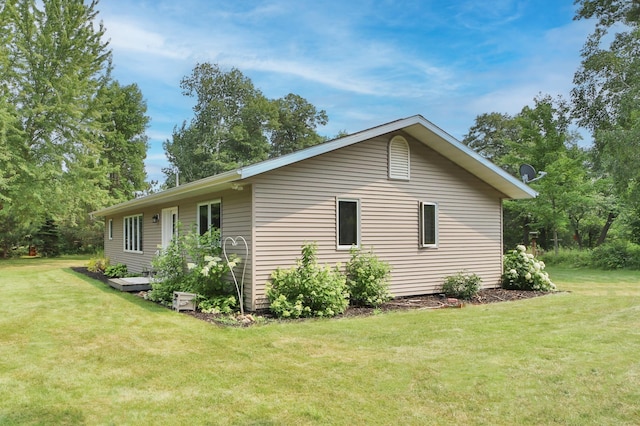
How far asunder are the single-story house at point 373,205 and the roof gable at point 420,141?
2cm

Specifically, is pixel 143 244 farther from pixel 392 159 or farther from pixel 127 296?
pixel 392 159

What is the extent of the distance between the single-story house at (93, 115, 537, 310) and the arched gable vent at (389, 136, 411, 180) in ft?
0.07

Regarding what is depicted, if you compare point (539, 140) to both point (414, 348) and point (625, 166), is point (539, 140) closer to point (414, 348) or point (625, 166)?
point (625, 166)

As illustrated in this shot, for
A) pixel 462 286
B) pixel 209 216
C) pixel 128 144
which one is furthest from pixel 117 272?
pixel 128 144

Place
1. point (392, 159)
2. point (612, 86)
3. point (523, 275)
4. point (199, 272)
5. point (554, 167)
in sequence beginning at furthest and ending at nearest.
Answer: point (554, 167) < point (612, 86) < point (523, 275) < point (392, 159) < point (199, 272)

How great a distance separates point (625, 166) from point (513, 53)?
538cm

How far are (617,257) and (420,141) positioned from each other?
11432mm

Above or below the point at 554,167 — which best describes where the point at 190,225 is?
below

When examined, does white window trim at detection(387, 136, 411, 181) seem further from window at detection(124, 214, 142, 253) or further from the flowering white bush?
window at detection(124, 214, 142, 253)

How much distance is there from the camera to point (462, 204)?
11.3 m

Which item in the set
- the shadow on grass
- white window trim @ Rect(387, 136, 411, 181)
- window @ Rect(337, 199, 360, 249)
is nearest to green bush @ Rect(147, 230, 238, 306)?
the shadow on grass

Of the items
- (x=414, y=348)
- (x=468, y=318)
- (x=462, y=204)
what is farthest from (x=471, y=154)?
(x=414, y=348)

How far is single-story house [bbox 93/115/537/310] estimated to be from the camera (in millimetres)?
8445

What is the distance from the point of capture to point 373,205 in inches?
388
